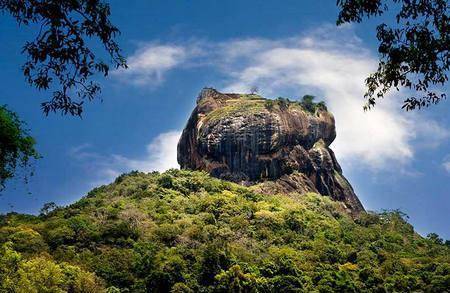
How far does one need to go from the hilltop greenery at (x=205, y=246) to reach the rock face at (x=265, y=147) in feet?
18.4

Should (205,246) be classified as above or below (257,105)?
below

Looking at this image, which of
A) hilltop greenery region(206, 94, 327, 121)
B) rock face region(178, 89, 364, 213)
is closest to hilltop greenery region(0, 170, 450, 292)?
rock face region(178, 89, 364, 213)

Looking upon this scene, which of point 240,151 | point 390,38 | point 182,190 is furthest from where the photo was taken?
point 240,151

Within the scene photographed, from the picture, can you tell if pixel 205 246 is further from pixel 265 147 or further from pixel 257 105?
pixel 257 105

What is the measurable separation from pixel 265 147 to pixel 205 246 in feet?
122

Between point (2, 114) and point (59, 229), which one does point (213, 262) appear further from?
point (2, 114)

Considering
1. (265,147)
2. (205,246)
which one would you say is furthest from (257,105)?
(205,246)

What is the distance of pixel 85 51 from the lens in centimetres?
1176

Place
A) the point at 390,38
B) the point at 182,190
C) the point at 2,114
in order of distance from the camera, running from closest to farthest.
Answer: the point at 390,38, the point at 2,114, the point at 182,190

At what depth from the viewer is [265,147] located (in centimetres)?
10025

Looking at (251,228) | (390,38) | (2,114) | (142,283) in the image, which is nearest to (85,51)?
(390,38)

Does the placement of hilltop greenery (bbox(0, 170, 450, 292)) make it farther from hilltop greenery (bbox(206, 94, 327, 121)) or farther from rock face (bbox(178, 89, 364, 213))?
hilltop greenery (bbox(206, 94, 327, 121))

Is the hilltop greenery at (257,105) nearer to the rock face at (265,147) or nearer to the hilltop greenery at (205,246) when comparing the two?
the rock face at (265,147)

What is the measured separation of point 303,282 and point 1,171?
4460 centimetres
